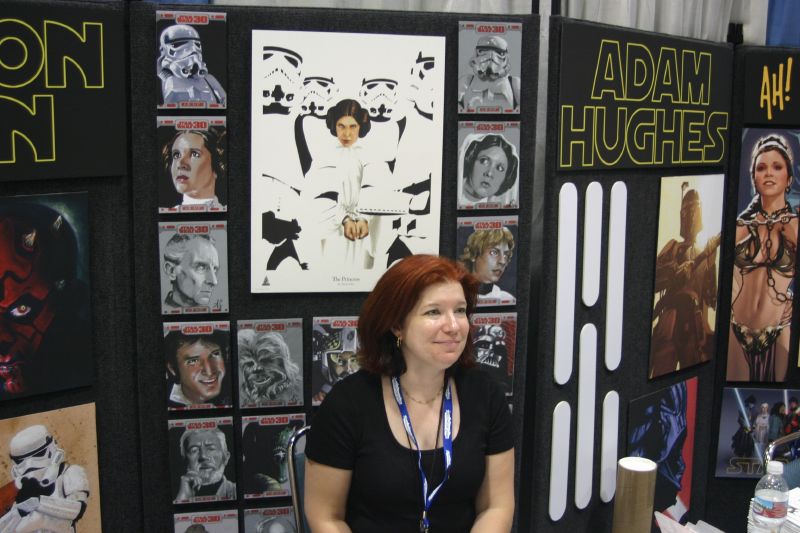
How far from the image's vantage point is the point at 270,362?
2148mm

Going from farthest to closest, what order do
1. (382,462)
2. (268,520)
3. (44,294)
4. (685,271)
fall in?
(685,271) → (268,520) → (44,294) → (382,462)

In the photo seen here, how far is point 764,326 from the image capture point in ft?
9.10

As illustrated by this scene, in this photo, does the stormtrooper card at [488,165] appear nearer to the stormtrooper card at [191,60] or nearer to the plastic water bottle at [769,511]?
the stormtrooper card at [191,60]

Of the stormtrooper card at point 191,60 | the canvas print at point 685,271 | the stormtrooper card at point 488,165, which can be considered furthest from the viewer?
the canvas print at point 685,271

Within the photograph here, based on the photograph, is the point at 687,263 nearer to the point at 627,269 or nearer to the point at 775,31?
the point at 627,269

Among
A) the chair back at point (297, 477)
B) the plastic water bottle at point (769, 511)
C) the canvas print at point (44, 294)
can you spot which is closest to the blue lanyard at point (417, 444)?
the chair back at point (297, 477)

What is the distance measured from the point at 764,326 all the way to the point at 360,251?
1509 mm

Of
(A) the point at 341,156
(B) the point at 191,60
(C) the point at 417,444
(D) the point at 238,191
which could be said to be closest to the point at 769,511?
(C) the point at 417,444

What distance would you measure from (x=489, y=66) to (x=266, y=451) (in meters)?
1.19

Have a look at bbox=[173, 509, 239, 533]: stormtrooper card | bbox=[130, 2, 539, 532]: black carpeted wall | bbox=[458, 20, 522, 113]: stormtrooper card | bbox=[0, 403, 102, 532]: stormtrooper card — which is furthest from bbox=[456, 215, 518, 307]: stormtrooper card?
bbox=[0, 403, 102, 532]: stormtrooper card

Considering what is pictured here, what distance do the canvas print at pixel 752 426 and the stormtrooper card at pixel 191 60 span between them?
200cm

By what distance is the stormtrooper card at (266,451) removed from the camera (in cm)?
216

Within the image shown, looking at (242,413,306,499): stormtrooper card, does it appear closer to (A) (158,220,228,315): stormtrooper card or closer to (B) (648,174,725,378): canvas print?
(A) (158,220,228,315): stormtrooper card

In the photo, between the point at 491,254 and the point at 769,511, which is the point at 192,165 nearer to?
the point at 491,254
